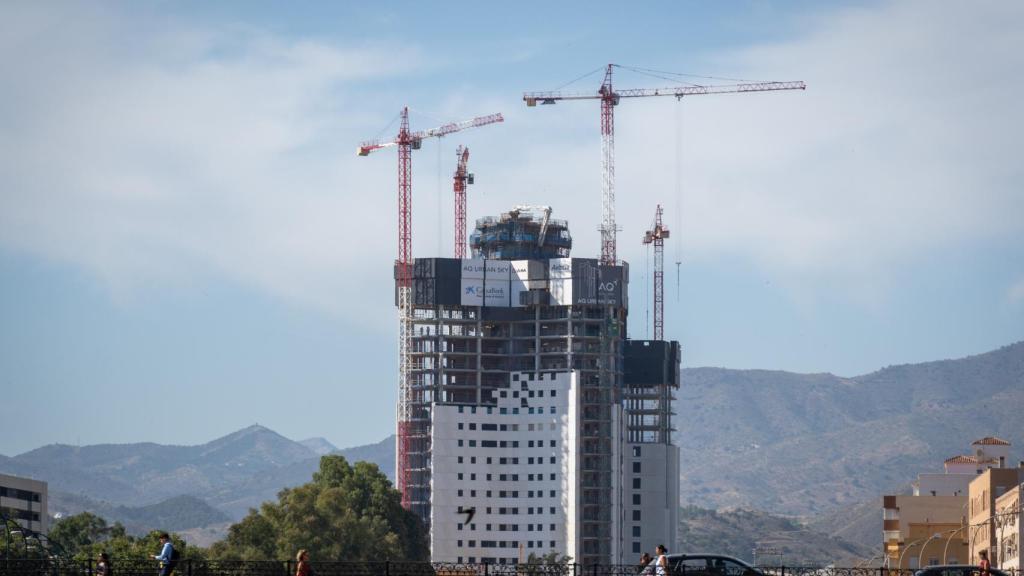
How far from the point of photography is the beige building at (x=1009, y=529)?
169 meters

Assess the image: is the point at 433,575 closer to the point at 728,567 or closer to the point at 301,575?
the point at 728,567

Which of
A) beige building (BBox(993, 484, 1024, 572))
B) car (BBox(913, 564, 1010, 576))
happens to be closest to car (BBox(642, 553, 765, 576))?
car (BBox(913, 564, 1010, 576))

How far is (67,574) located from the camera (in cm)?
12550

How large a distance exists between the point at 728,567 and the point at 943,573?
9.79 metres

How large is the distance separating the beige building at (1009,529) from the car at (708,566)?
7747 cm

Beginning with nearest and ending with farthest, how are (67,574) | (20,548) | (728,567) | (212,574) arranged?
(728,567) → (212,574) → (67,574) → (20,548)

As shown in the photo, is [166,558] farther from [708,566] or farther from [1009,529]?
[1009,529]

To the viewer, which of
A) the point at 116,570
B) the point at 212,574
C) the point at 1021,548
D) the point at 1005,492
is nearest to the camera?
the point at 116,570

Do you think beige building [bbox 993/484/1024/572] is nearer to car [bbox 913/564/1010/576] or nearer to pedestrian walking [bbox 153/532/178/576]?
car [bbox 913/564/1010/576]

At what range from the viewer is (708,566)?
90.7 m

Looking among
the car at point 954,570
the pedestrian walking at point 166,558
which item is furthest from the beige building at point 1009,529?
the pedestrian walking at point 166,558

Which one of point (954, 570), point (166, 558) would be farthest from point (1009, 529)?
point (166, 558)

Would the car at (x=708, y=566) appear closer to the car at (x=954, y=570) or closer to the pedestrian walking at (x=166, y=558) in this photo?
the car at (x=954, y=570)

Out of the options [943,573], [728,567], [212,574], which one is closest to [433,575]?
[212,574]
